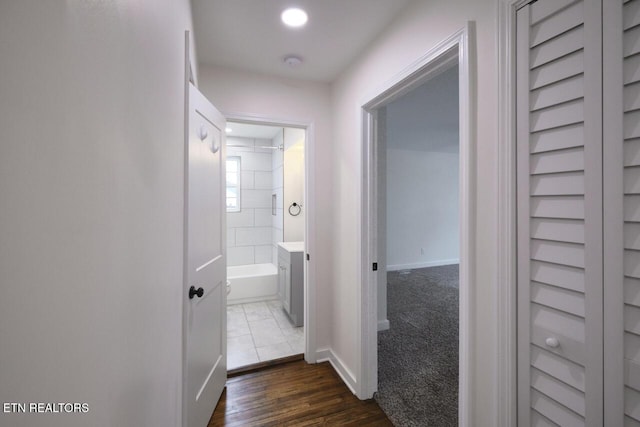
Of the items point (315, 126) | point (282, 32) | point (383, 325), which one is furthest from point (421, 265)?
point (282, 32)

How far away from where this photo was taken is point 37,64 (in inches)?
12.4

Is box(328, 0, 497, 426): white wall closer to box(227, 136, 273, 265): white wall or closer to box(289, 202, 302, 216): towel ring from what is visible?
box(289, 202, 302, 216): towel ring

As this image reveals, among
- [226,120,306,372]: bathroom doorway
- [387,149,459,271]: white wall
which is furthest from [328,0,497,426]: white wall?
[387,149,459,271]: white wall

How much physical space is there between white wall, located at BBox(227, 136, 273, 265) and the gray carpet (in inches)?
94.1

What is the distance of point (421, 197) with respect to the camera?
6.14 m

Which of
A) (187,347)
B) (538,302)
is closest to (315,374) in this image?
(187,347)

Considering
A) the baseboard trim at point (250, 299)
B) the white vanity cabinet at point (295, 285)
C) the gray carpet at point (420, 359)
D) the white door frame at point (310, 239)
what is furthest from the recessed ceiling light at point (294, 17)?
the baseboard trim at point (250, 299)

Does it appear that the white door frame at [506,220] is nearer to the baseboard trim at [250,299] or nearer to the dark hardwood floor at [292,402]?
the dark hardwood floor at [292,402]

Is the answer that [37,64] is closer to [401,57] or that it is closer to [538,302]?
[538,302]

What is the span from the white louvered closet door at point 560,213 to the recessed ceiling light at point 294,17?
1135mm

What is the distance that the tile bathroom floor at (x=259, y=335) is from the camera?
248 centimetres

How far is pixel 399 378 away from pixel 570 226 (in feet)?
6.13

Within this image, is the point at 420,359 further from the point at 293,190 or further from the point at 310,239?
the point at 293,190

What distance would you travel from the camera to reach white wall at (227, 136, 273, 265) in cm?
464
